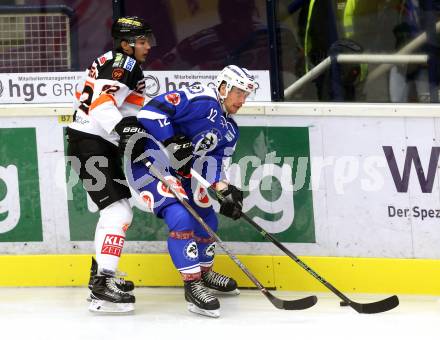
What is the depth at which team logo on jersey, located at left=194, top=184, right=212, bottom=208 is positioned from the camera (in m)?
5.67

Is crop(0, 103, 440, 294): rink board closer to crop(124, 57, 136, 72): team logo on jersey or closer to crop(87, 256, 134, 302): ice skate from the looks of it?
crop(87, 256, 134, 302): ice skate

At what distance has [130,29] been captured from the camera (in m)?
5.48

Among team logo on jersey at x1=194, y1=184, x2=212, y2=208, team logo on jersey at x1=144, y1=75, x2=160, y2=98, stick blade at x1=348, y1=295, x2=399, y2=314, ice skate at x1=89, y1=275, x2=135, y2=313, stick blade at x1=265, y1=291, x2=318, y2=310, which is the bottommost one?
stick blade at x1=348, y1=295, x2=399, y2=314

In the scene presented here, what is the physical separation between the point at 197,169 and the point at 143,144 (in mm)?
335

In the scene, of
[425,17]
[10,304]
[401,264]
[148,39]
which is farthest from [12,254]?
[425,17]

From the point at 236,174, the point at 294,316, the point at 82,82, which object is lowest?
the point at 294,316

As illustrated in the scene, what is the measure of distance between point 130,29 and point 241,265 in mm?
1220

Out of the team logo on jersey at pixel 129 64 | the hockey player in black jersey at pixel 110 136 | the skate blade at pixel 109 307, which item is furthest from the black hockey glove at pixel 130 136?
the skate blade at pixel 109 307

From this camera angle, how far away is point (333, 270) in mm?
5816

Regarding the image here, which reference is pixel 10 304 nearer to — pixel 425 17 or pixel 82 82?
pixel 82 82

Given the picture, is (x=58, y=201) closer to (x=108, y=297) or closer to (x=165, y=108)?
(x=108, y=297)

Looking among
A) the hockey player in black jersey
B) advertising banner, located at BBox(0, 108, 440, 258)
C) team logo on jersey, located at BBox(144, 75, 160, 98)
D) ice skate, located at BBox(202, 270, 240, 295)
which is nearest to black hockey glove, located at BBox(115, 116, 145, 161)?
the hockey player in black jersey

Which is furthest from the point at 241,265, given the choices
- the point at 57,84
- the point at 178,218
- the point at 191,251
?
the point at 57,84

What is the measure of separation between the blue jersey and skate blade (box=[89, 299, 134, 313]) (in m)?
0.72
